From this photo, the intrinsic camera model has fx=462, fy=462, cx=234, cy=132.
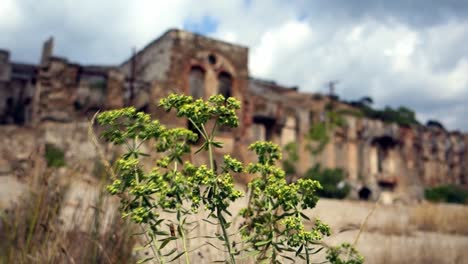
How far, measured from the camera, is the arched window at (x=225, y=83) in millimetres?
20125

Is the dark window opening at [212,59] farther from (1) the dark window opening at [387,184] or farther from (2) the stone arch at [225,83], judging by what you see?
(1) the dark window opening at [387,184]

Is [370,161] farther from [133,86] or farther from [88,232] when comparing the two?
[88,232]

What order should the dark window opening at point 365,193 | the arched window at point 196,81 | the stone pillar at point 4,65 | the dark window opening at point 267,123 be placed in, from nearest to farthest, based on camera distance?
the arched window at point 196,81 < the dark window opening at point 267,123 < the dark window opening at point 365,193 < the stone pillar at point 4,65

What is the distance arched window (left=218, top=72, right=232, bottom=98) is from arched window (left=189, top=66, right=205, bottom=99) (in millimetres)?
864

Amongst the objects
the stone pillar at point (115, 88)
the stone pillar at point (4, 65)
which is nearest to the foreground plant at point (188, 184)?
the stone pillar at point (115, 88)

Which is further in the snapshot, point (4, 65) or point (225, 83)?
point (4, 65)

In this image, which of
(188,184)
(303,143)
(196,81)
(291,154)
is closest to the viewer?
(188,184)

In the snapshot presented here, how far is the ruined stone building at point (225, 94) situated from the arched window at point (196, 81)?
0.04 m

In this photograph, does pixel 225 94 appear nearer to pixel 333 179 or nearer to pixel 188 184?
pixel 333 179

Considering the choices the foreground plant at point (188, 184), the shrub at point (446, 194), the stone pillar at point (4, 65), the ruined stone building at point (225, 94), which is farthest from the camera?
the shrub at point (446, 194)

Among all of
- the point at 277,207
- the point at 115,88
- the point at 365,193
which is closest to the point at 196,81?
the point at 115,88

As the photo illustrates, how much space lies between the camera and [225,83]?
2028 centimetres

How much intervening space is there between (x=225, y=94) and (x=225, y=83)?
0.56 meters

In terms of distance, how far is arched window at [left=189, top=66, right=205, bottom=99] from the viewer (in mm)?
19359
